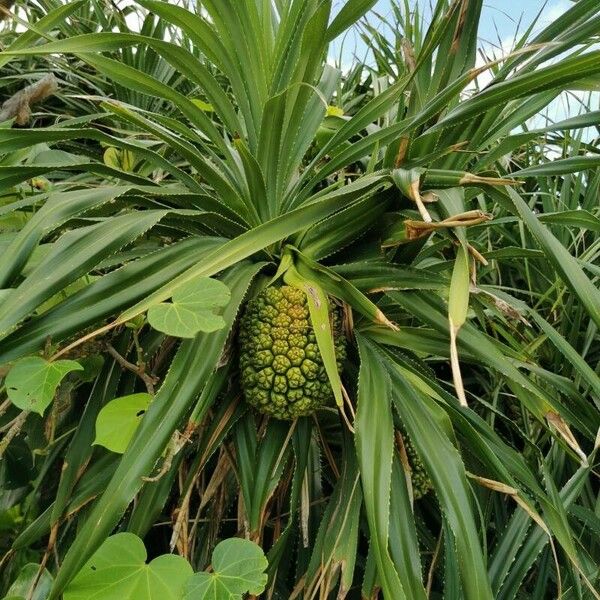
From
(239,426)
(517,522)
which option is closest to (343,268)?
(239,426)

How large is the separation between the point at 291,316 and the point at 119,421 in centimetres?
25

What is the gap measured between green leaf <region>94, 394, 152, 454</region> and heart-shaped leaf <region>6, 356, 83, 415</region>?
0.07 meters

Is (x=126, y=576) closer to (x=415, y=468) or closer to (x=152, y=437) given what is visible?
(x=152, y=437)

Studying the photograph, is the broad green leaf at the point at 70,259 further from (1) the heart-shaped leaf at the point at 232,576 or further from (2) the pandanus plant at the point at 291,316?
(1) the heart-shaped leaf at the point at 232,576

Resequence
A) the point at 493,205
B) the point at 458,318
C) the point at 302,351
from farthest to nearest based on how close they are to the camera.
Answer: the point at 493,205 < the point at 302,351 < the point at 458,318

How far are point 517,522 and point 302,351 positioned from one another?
527 millimetres

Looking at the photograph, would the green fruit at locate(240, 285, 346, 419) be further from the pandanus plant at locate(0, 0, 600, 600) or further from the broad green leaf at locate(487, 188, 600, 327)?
the broad green leaf at locate(487, 188, 600, 327)

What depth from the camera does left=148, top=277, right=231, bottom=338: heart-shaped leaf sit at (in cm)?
71

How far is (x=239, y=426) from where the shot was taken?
0.93 meters

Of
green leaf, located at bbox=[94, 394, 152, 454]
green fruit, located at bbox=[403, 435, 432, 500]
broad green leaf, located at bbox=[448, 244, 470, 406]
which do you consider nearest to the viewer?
broad green leaf, located at bbox=[448, 244, 470, 406]

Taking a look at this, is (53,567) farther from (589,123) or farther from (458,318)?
(589,123)

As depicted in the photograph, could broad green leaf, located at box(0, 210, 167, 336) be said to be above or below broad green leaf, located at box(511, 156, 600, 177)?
below

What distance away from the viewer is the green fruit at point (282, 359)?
0.84 m

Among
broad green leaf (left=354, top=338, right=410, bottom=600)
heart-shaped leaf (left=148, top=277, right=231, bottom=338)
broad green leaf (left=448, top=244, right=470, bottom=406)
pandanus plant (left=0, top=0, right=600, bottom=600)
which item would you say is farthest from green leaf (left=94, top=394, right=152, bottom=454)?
broad green leaf (left=448, top=244, right=470, bottom=406)
